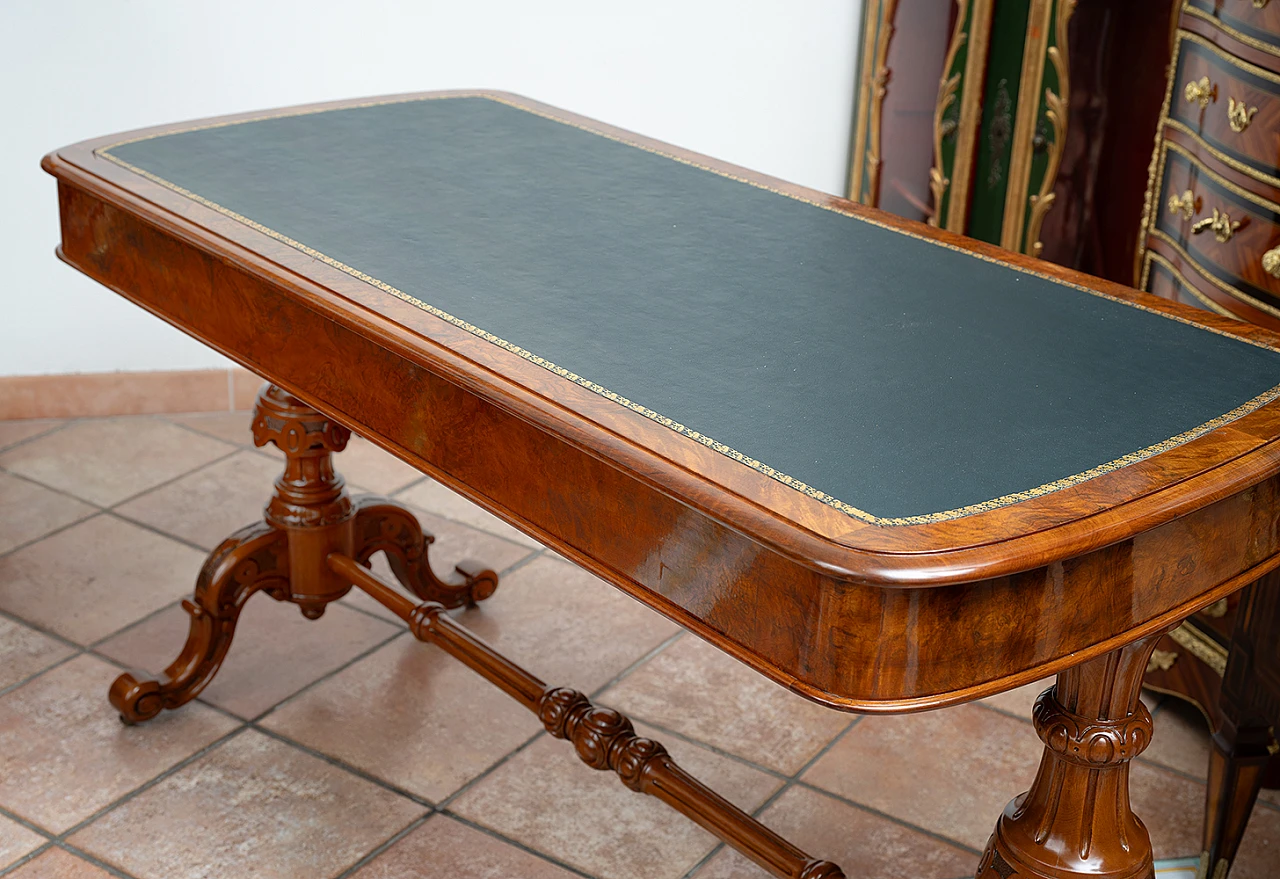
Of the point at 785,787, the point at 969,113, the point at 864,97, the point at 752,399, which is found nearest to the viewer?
the point at 752,399

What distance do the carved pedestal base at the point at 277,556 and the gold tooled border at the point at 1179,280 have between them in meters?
1.57

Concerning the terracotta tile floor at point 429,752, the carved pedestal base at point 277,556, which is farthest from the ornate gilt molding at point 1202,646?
the carved pedestal base at point 277,556

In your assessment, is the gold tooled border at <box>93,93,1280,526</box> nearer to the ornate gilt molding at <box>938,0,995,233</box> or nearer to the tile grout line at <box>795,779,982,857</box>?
the tile grout line at <box>795,779,982,857</box>

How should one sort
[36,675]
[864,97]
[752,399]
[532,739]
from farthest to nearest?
[864,97] < [36,675] < [532,739] < [752,399]

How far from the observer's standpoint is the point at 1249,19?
2271 mm

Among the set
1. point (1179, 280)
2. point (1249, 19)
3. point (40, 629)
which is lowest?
point (40, 629)

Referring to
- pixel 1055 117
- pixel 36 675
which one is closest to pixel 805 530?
pixel 36 675

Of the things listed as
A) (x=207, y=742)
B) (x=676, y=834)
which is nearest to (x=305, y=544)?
(x=207, y=742)

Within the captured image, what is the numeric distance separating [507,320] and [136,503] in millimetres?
2109

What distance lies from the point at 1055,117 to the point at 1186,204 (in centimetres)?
82

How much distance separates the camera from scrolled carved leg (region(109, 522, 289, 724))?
2.57 meters

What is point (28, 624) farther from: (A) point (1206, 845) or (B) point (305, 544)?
(A) point (1206, 845)

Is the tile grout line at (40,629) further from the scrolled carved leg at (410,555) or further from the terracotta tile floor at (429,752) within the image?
the scrolled carved leg at (410,555)

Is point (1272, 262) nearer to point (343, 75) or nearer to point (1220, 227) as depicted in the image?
point (1220, 227)
